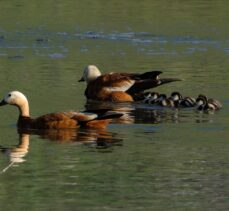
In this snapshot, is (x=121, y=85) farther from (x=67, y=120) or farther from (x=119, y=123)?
(x=67, y=120)

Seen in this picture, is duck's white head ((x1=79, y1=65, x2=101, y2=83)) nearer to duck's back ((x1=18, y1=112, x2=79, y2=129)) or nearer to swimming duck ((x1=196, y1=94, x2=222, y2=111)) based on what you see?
swimming duck ((x1=196, y1=94, x2=222, y2=111))

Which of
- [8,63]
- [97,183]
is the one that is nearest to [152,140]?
[97,183]

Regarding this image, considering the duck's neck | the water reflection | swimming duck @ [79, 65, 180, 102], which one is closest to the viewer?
the water reflection

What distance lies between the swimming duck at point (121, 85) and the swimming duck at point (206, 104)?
1584 mm

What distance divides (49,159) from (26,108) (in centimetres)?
276

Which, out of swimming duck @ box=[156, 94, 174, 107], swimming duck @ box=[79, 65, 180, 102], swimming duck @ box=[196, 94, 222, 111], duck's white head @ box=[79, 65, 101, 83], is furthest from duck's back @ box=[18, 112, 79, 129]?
duck's white head @ box=[79, 65, 101, 83]

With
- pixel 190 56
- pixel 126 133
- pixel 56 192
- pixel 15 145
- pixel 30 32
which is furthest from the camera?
pixel 30 32

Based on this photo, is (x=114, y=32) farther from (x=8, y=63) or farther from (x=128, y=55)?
(x=8, y=63)

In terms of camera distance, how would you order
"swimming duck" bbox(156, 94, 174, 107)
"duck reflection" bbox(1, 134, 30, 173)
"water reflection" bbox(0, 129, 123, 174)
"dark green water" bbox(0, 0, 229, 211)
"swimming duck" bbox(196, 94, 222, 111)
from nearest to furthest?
"dark green water" bbox(0, 0, 229, 211) → "duck reflection" bbox(1, 134, 30, 173) → "water reflection" bbox(0, 129, 123, 174) → "swimming duck" bbox(196, 94, 222, 111) → "swimming duck" bbox(156, 94, 174, 107)

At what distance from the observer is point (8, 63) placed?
20.1 m

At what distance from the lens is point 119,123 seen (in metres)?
14.6

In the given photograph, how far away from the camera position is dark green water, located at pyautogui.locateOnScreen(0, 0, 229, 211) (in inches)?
394

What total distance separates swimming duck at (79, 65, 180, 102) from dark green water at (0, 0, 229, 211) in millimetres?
354

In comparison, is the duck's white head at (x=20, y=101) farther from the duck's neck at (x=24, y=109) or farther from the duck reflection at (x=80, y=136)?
the duck reflection at (x=80, y=136)
